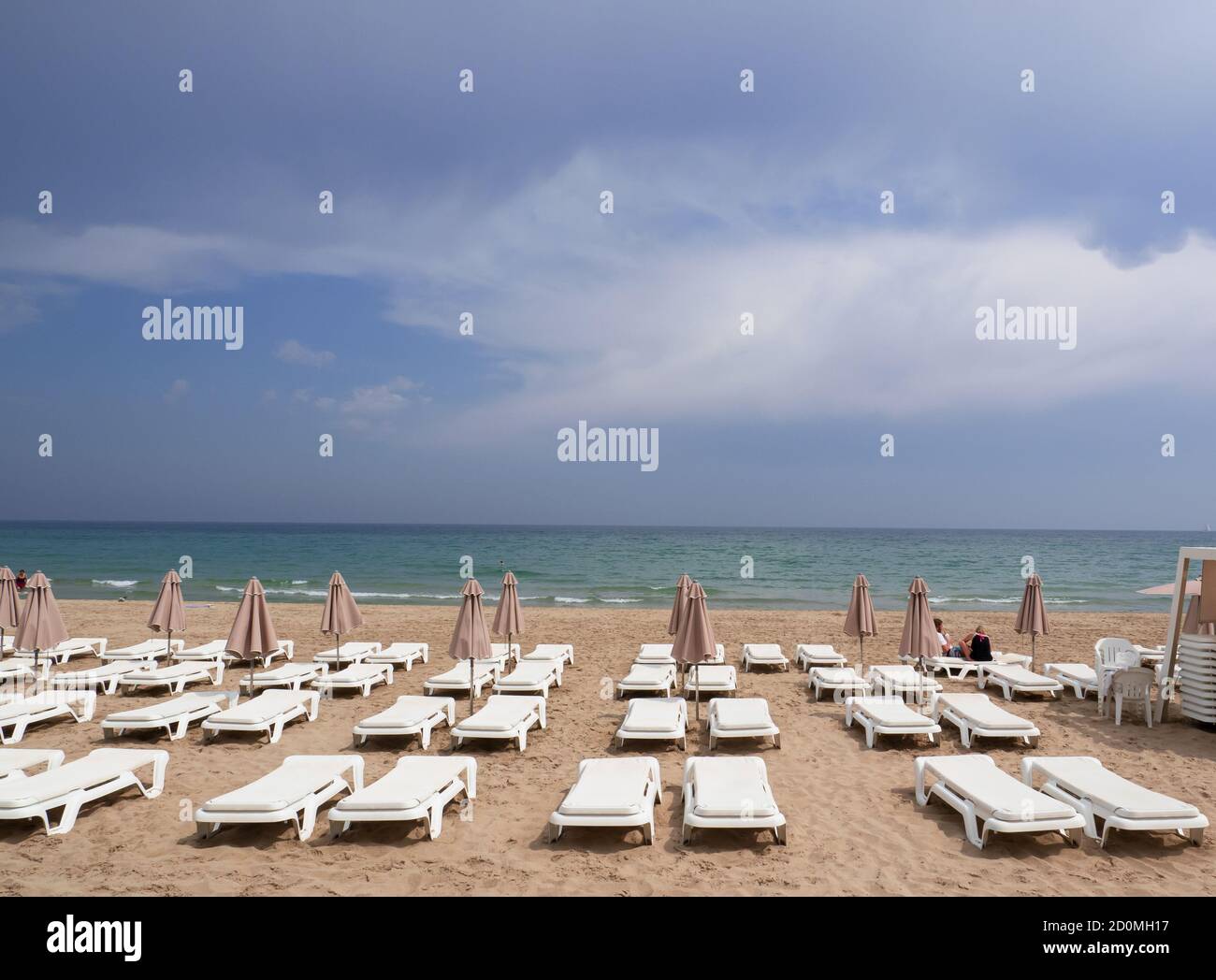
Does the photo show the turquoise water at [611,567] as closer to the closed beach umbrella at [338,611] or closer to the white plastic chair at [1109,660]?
the white plastic chair at [1109,660]

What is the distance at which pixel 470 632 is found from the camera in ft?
28.1

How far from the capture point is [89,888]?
455 centimetres

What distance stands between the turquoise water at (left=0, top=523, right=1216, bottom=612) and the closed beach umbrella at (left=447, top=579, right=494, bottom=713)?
18.1 metres

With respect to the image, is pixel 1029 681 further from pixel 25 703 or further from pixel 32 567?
pixel 32 567

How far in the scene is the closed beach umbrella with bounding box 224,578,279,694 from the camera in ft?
28.8

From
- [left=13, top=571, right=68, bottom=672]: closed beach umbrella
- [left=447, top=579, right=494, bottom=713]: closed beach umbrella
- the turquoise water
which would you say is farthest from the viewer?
the turquoise water

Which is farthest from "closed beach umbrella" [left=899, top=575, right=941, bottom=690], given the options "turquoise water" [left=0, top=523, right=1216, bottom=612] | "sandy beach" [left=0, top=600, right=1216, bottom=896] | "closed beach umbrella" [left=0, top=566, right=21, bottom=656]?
"turquoise water" [left=0, top=523, right=1216, bottom=612]

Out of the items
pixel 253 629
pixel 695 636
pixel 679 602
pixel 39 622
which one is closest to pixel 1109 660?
pixel 679 602

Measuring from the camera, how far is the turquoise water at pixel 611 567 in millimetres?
29922

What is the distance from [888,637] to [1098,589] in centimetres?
2584

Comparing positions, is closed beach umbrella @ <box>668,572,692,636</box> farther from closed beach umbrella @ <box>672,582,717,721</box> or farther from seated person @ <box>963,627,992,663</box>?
seated person @ <box>963,627,992,663</box>
